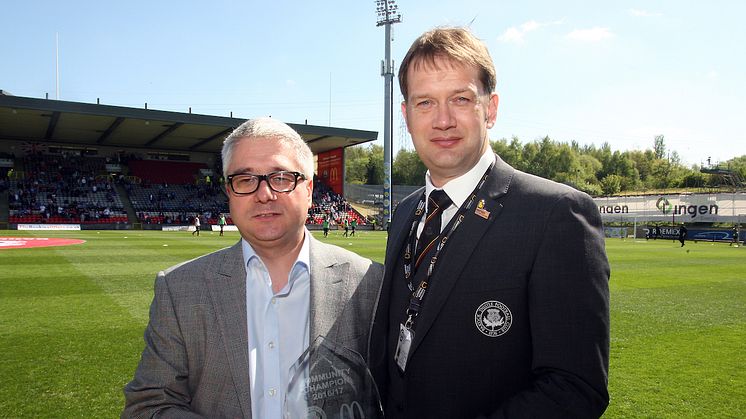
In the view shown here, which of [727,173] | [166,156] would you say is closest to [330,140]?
[166,156]

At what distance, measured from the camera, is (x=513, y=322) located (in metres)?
1.70

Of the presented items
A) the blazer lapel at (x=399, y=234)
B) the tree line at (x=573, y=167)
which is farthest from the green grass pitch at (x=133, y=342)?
the tree line at (x=573, y=167)

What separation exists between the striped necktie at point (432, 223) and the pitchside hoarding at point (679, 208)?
37381 millimetres

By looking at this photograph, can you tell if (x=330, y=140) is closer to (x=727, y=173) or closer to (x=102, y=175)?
(x=102, y=175)

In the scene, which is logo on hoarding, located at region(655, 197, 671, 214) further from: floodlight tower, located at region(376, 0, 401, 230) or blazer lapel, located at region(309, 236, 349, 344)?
blazer lapel, located at region(309, 236, 349, 344)

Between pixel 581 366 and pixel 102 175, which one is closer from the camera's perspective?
pixel 581 366

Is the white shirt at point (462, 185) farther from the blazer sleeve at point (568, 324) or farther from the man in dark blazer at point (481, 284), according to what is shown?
the blazer sleeve at point (568, 324)

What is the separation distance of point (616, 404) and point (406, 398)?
12.5 ft

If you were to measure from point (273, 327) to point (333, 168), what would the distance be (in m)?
52.4

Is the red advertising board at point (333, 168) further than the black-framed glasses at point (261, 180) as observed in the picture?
Yes

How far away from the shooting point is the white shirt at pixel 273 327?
6.27ft

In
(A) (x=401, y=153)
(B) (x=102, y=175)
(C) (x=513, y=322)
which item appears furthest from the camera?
(A) (x=401, y=153)

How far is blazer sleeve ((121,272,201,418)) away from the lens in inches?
71.6

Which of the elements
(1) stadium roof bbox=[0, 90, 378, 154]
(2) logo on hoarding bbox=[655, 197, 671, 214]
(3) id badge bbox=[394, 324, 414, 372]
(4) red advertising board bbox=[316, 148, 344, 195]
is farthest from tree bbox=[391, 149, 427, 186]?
(3) id badge bbox=[394, 324, 414, 372]
